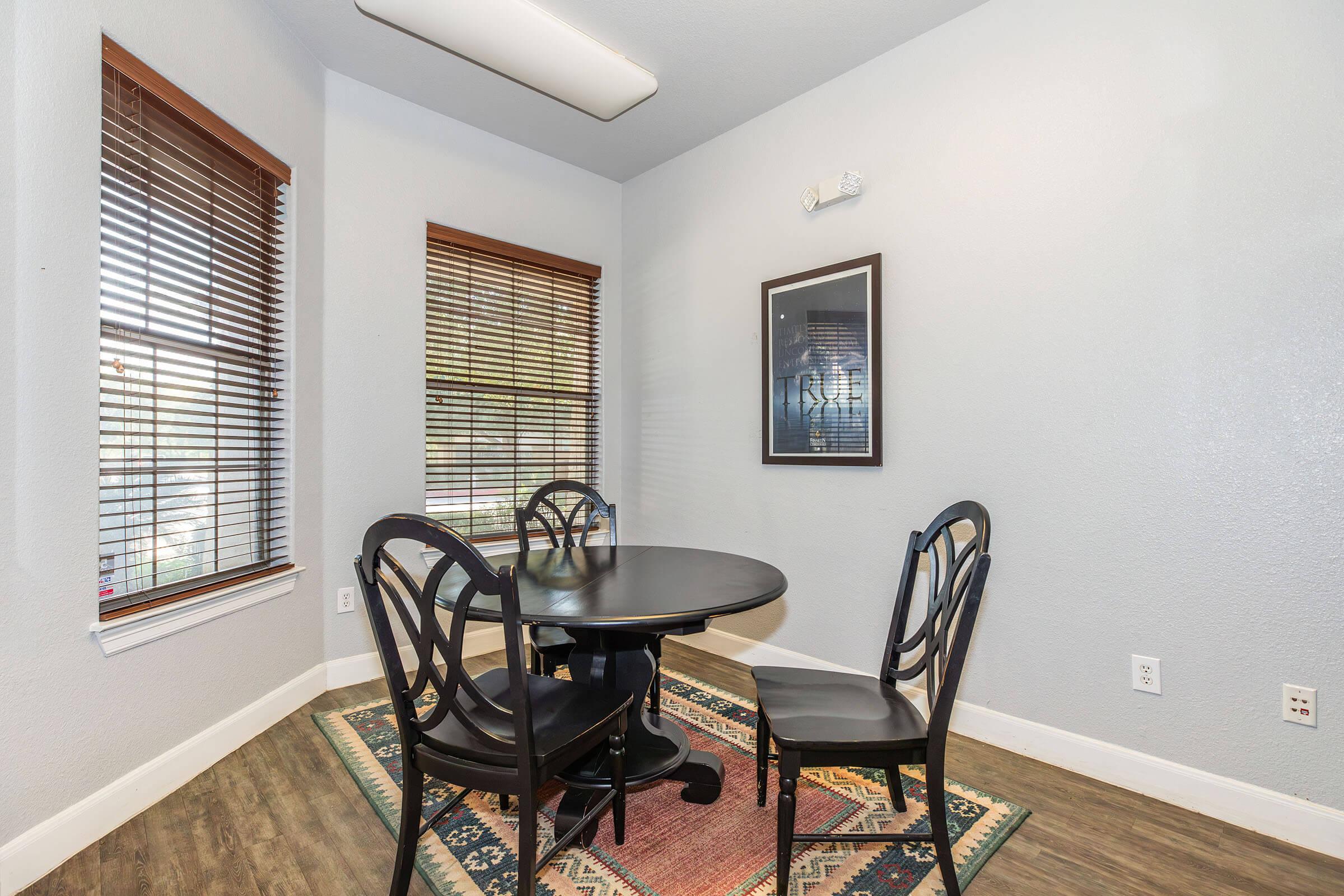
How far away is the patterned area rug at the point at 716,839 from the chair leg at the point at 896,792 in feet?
0.07

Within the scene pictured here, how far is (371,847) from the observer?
1729 millimetres

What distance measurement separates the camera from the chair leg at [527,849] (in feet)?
4.38

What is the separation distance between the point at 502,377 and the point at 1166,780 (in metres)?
3.30

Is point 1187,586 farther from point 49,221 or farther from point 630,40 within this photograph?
point 49,221

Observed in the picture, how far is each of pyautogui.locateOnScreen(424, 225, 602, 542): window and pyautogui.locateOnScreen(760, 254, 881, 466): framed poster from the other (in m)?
1.28

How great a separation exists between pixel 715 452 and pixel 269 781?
2.32 m

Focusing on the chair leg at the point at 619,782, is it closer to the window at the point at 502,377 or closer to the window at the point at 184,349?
the window at the point at 184,349

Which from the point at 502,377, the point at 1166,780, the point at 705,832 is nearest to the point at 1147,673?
the point at 1166,780

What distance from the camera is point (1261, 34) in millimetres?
1826

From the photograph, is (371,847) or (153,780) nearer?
(371,847)

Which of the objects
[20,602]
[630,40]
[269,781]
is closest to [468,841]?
[269,781]

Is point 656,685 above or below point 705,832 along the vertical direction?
above

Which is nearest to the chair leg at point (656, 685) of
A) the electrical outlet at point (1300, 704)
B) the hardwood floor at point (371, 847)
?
the hardwood floor at point (371, 847)

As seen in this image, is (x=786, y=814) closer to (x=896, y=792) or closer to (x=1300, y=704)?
(x=896, y=792)
